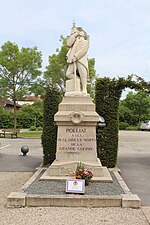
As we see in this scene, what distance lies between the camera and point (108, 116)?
11.1 m

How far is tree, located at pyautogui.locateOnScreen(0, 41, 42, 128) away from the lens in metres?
32.2

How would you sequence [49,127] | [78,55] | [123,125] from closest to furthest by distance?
[78,55], [49,127], [123,125]

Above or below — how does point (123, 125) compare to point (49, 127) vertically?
above

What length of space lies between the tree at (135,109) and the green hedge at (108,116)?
125 ft

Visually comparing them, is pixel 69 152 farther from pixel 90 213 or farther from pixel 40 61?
pixel 40 61

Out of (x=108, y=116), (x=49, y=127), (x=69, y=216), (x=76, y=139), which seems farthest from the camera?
(x=49, y=127)

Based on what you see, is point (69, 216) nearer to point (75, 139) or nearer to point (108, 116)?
point (75, 139)

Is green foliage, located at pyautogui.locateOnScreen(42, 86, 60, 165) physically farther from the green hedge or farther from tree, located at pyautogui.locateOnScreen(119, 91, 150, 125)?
tree, located at pyautogui.locateOnScreen(119, 91, 150, 125)

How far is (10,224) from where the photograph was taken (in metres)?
4.93

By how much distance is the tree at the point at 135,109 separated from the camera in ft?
163

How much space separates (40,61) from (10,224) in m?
29.7

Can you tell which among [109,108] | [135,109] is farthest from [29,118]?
[109,108]

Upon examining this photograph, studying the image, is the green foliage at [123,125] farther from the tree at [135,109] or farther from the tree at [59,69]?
the tree at [59,69]

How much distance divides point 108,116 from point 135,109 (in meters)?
41.4
